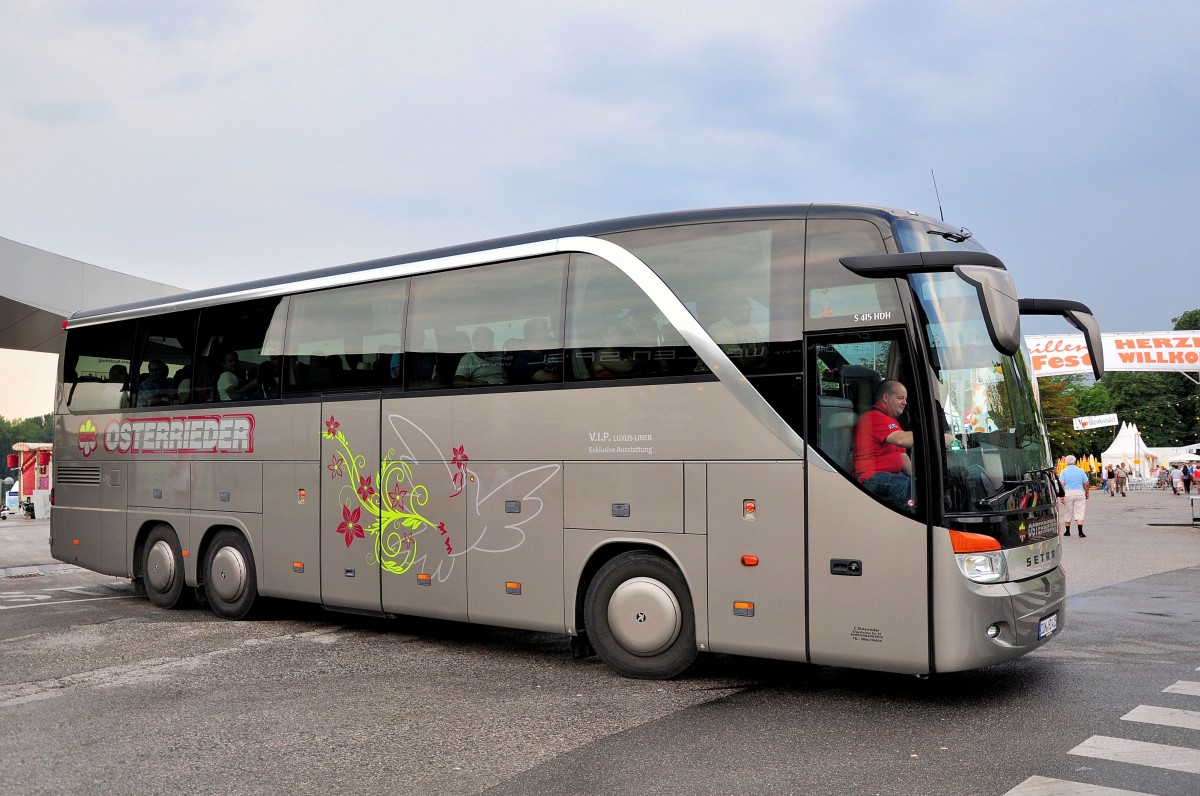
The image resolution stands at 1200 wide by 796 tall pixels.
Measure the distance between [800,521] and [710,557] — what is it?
792mm

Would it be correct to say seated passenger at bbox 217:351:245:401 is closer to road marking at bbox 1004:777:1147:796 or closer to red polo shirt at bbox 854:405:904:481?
red polo shirt at bbox 854:405:904:481

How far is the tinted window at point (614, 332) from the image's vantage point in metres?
7.98

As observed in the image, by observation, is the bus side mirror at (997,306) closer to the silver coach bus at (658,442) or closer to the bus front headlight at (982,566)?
the silver coach bus at (658,442)

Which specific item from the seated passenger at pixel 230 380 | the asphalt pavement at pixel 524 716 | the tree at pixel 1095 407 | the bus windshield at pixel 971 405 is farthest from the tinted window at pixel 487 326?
the tree at pixel 1095 407

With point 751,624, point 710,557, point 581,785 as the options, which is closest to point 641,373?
point 710,557

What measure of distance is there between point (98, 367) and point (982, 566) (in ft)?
36.8

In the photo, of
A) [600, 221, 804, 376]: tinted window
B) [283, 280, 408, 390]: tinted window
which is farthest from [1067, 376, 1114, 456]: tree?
[600, 221, 804, 376]: tinted window

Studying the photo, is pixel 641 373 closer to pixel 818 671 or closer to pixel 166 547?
pixel 818 671

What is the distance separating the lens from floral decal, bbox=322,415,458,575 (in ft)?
31.7

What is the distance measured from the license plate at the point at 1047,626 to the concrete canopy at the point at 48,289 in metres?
22.2

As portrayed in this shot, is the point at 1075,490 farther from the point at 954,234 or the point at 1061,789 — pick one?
the point at 1061,789

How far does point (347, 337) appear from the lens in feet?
34.2

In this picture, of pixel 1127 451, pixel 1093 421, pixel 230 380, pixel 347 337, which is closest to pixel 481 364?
pixel 347 337

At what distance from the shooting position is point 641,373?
320 inches
